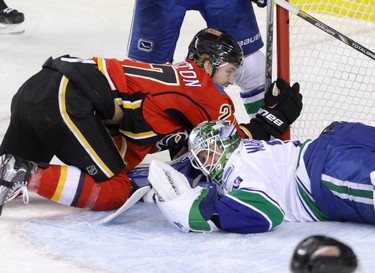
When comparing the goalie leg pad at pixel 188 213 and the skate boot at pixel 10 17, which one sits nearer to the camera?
the goalie leg pad at pixel 188 213

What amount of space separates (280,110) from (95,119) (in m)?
0.65

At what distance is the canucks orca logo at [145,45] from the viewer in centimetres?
290

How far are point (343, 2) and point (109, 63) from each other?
1.89m

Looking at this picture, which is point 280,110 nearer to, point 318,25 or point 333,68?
point 318,25

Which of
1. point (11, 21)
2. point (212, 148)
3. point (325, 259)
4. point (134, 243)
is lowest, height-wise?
point (134, 243)

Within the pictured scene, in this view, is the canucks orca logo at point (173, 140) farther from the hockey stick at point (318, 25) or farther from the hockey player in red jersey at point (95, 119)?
the hockey stick at point (318, 25)

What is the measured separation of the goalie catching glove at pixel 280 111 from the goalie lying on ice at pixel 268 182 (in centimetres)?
34

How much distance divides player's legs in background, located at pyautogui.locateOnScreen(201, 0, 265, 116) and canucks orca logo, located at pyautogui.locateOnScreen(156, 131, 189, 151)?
53 centimetres

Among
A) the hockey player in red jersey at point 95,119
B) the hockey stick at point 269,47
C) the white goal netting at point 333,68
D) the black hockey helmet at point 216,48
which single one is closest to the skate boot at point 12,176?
the hockey player in red jersey at point 95,119

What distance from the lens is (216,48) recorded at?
2434 millimetres

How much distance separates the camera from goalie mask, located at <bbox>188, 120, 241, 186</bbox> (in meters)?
2.13

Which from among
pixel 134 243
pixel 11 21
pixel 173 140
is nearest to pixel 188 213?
pixel 134 243

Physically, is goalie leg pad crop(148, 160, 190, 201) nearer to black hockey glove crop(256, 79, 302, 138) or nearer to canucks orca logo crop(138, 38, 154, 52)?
black hockey glove crop(256, 79, 302, 138)

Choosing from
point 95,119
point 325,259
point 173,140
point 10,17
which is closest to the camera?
point 325,259
